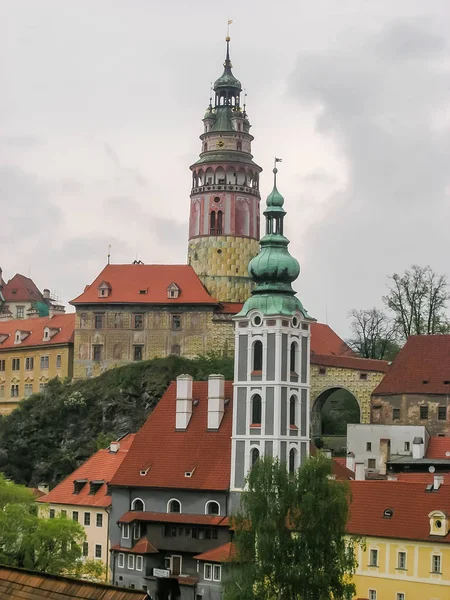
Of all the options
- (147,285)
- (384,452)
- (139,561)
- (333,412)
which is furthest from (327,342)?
(139,561)

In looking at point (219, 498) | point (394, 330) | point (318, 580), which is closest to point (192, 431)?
point (219, 498)

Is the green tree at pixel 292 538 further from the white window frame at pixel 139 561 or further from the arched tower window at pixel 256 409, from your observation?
the white window frame at pixel 139 561

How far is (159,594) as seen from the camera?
810 inches

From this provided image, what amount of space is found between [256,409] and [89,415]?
90.4 feet

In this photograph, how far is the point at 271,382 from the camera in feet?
167

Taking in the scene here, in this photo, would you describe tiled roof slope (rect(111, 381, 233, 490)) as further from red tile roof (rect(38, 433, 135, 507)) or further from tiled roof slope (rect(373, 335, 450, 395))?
tiled roof slope (rect(373, 335, 450, 395))

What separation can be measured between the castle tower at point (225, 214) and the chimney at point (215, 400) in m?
28.5

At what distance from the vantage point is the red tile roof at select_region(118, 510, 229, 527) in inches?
1966

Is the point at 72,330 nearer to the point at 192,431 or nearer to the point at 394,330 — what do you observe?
the point at 394,330

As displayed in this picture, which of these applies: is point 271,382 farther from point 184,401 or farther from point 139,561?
point 139,561

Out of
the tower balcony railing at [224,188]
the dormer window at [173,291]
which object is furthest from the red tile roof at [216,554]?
the tower balcony railing at [224,188]

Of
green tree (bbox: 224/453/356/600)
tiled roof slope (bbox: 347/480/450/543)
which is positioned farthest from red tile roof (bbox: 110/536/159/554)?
green tree (bbox: 224/453/356/600)

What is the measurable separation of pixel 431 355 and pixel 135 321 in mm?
19535

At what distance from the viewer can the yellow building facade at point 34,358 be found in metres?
82.3
